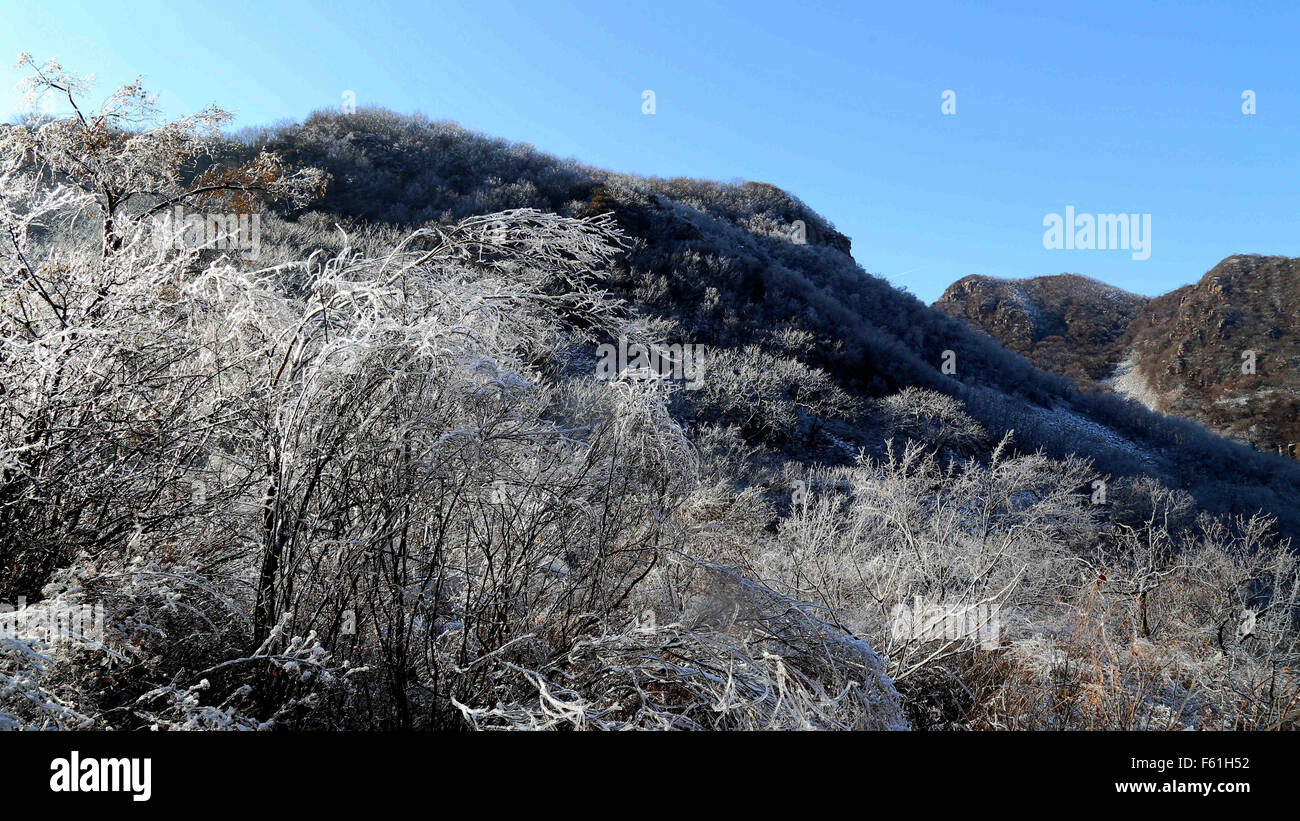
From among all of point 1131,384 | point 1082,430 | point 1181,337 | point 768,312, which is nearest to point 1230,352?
point 1181,337

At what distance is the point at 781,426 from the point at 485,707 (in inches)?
679

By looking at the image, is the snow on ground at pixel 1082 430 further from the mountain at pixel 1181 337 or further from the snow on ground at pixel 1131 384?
the snow on ground at pixel 1131 384

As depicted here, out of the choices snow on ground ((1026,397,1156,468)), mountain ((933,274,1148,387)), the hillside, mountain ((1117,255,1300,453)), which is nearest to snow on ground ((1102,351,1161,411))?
mountain ((1117,255,1300,453))

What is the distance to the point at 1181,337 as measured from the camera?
6112 centimetres

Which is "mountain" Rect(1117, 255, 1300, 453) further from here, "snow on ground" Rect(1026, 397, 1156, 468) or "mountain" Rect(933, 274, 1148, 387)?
"snow on ground" Rect(1026, 397, 1156, 468)

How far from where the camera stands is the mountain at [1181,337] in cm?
4869

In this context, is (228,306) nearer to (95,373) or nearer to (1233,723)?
(95,373)

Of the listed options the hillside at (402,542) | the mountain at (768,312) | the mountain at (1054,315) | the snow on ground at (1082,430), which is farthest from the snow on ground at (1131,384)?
the hillside at (402,542)

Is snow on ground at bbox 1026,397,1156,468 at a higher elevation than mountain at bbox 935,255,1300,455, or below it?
below

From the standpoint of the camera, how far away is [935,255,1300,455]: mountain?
48688 mm

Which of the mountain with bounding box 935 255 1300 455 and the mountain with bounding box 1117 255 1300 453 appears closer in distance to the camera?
the mountain with bounding box 1117 255 1300 453

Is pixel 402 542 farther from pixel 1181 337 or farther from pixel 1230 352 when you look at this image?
pixel 1181 337

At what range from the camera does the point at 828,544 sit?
8352 millimetres
